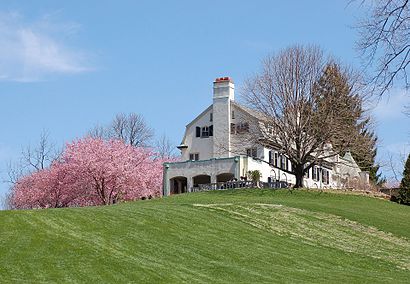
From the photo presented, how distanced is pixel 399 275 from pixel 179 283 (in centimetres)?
809

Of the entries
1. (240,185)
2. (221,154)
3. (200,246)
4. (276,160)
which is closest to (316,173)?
(276,160)

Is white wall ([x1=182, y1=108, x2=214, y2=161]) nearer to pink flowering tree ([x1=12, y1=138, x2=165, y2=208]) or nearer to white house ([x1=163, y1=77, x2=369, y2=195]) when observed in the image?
white house ([x1=163, y1=77, x2=369, y2=195])

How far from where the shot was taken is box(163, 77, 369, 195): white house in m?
51.3

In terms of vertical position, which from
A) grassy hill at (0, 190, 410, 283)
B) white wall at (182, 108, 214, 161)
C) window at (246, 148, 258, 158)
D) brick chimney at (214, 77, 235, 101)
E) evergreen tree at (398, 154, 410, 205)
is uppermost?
brick chimney at (214, 77, 235, 101)

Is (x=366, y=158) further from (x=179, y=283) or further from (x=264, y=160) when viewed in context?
(x=179, y=283)

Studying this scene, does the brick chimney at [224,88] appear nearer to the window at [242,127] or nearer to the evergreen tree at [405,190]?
the window at [242,127]

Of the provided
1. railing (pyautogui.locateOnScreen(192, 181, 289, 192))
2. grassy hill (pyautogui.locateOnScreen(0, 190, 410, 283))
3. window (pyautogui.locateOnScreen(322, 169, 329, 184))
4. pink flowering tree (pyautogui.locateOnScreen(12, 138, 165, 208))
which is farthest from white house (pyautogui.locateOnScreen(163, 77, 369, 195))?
grassy hill (pyautogui.locateOnScreen(0, 190, 410, 283))

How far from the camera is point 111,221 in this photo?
22422 millimetres

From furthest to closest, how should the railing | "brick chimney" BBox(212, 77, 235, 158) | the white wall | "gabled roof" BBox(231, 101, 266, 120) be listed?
1. the white wall
2. "brick chimney" BBox(212, 77, 235, 158)
3. "gabled roof" BBox(231, 101, 266, 120)
4. the railing

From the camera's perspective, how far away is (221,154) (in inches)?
2162

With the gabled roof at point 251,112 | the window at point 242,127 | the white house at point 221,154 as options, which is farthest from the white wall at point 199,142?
the gabled roof at point 251,112

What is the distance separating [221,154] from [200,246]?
34.4 meters

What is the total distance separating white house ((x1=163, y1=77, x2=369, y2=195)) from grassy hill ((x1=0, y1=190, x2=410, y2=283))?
1756 cm

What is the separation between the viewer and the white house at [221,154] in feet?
168
